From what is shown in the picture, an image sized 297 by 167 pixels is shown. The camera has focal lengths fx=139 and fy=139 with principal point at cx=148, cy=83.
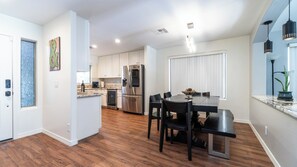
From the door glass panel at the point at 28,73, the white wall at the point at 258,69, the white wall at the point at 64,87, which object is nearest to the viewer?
the white wall at the point at 64,87

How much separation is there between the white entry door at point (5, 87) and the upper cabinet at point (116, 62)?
11.7ft

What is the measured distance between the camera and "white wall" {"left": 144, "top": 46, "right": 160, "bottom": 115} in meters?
4.88

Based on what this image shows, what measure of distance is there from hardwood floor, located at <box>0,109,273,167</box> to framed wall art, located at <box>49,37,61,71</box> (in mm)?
1473

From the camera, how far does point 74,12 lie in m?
2.54

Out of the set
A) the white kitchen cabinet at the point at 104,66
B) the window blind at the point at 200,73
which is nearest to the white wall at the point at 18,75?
the white kitchen cabinet at the point at 104,66

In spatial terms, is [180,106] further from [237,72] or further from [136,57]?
[136,57]

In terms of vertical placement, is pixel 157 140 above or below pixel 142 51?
below

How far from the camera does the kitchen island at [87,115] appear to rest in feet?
8.89

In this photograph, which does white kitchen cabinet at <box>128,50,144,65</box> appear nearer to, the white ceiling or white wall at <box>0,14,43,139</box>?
the white ceiling

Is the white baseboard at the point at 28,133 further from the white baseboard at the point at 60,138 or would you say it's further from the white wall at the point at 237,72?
the white wall at the point at 237,72

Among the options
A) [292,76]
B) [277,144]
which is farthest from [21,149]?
[292,76]

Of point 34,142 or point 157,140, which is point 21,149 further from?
point 157,140

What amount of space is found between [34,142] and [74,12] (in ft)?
8.41

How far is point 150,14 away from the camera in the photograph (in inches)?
104
